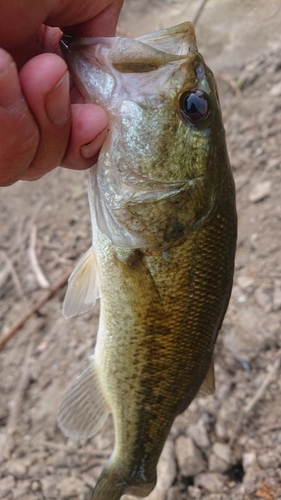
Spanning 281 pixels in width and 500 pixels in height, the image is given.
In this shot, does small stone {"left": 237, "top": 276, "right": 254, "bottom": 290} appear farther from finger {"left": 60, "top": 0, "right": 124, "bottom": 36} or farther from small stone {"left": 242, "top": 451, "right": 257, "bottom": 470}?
finger {"left": 60, "top": 0, "right": 124, "bottom": 36}

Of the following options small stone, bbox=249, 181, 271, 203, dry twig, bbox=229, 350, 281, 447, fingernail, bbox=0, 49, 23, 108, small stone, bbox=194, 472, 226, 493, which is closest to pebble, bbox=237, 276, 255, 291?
dry twig, bbox=229, 350, 281, 447

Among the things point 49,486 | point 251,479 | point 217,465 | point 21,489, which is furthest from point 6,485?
point 251,479

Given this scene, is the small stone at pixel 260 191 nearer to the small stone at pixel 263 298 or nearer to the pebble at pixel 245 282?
the pebble at pixel 245 282

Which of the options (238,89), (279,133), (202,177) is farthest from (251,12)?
(202,177)

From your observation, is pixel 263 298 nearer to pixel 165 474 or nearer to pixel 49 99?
pixel 165 474

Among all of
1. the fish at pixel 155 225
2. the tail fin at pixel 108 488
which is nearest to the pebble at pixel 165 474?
the tail fin at pixel 108 488

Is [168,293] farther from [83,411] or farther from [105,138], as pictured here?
→ [83,411]

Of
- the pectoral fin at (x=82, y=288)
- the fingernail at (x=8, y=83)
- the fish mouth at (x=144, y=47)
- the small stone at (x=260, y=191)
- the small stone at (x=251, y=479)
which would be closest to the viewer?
the fingernail at (x=8, y=83)
